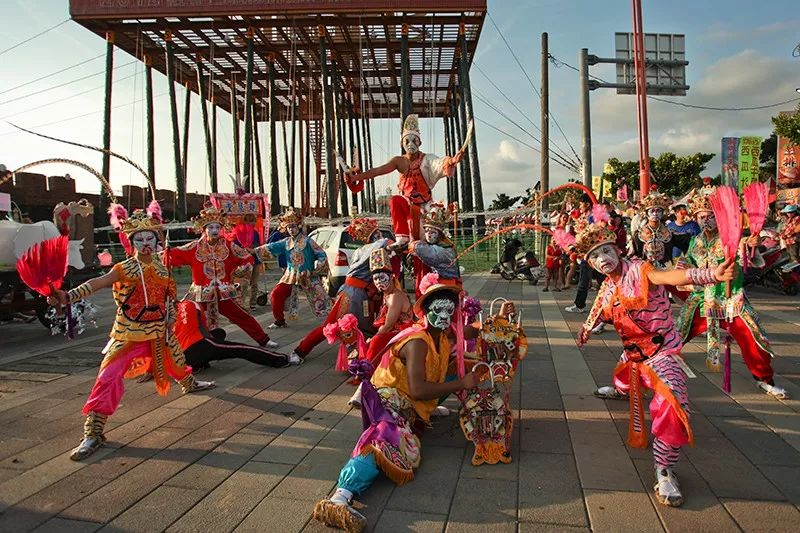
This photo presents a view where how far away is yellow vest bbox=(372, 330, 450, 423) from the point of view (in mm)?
3354

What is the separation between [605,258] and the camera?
11.4ft

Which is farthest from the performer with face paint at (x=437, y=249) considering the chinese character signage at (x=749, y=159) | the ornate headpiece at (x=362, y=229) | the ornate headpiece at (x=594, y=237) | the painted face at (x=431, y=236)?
the chinese character signage at (x=749, y=159)

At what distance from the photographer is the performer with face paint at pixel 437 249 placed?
4523 mm

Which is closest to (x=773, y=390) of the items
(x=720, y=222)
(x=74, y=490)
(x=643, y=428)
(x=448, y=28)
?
(x=643, y=428)

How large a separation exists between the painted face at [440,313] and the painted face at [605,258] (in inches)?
40.3

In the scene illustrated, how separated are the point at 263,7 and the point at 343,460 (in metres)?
18.8

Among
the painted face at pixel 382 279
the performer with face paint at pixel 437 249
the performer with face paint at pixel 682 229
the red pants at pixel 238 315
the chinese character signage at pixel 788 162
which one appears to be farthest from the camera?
the chinese character signage at pixel 788 162

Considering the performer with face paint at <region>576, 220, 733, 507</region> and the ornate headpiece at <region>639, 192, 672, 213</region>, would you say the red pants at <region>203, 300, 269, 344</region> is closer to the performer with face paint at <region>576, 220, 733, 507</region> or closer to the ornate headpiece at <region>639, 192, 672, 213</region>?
the performer with face paint at <region>576, 220, 733, 507</region>

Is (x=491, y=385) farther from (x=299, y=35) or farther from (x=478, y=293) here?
(x=299, y=35)

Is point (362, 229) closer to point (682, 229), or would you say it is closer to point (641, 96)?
point (682, 229)

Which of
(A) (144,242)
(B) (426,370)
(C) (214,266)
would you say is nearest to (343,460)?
(B) (426,370)

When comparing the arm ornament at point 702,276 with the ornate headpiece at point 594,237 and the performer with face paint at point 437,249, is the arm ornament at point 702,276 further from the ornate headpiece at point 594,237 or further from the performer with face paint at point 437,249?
the performer with face paint at point 437,249

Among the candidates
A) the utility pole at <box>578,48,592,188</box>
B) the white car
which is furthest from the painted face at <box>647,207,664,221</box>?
the utility pole at <box>578,48,592,188</box>

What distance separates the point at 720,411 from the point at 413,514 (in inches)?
111
